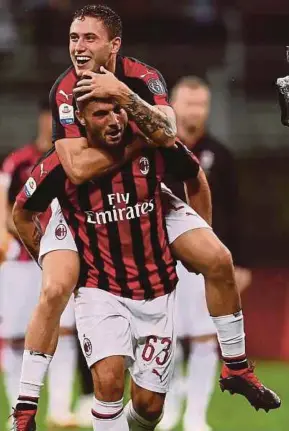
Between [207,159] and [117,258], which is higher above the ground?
[207,159]

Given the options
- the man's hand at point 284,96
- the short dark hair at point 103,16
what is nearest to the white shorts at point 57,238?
the short dark hair at point 103,16

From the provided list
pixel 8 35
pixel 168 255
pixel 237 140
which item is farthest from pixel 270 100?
pixel 168 255

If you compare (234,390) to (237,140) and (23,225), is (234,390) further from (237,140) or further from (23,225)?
(237,140)

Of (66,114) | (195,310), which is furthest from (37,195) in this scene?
(195,310)

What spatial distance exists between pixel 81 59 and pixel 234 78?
9.80 feet

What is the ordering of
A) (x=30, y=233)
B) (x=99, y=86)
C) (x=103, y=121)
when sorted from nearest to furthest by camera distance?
(x=99, y=86), (x=103, y=121), (x=30, y=233)

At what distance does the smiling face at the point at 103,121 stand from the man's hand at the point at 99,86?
4cm

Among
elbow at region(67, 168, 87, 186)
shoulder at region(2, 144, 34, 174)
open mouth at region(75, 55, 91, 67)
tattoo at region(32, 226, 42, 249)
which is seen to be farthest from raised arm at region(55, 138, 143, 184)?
shoulder at region(2, 144, 34, 174)

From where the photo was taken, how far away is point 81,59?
10.3ft

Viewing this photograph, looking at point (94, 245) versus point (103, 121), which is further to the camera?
point (94, 245)

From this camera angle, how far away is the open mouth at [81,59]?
3.14 metres

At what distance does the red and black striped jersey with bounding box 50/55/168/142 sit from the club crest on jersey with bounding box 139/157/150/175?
161 millimetres

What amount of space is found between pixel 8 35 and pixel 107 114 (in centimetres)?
317

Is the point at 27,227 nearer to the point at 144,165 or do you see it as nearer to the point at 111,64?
the point at 144,165
